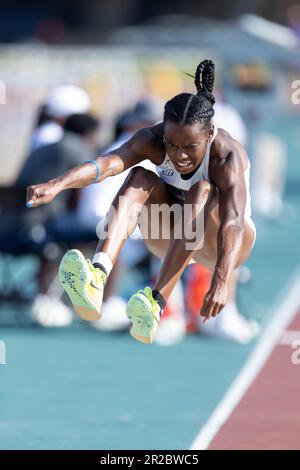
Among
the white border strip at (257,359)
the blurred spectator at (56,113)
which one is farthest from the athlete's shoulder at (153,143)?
the blurred spectator at (56,113)

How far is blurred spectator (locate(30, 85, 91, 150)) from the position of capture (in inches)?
525

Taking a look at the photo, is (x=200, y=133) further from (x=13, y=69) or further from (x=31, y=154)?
(x=13, y=69)

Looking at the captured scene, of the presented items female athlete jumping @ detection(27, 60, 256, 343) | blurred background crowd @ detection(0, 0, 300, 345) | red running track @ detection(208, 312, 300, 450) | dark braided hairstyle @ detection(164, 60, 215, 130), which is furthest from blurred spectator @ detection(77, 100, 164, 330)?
dark braided hairstyle @ detection(164, 60, 215, 130)

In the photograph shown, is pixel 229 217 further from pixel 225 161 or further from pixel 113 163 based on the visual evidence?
pixel 113 163

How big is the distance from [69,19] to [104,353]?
34.8 m

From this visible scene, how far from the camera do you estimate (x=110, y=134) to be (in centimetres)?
1691

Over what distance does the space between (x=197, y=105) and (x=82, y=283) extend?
3.75ft

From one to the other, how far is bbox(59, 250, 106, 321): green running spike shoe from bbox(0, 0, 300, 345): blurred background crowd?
10.0 ft

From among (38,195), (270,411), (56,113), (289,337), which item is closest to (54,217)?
(56,113)

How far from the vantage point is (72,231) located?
1264cm

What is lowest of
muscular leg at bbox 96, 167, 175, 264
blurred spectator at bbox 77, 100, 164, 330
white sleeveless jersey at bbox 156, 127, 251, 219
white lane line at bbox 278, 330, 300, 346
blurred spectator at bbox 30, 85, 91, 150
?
muscular leg at bbox 96, 167, 175, 264

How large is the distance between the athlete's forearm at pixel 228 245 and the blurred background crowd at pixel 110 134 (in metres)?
3.28

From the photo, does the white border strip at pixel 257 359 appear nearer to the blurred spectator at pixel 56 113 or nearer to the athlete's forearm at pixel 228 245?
the athlete's forearm at pixel 228 245

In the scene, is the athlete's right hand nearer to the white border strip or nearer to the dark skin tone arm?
the dark skin tone arm
